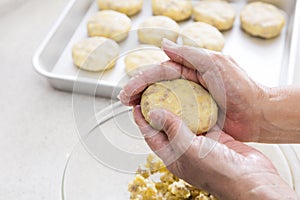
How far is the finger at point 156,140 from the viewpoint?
0.81 meters

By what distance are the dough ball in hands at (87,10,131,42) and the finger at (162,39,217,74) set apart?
0.61 m

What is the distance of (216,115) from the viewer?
0.89 metres

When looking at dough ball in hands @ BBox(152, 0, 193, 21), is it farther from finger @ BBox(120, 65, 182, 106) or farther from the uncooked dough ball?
finger @ BBox(120, 65, 182, 106)

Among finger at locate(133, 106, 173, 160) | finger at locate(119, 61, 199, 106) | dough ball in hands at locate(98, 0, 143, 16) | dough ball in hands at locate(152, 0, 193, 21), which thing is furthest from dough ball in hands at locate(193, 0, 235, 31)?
finger at locate(133, 106, 173, 160)

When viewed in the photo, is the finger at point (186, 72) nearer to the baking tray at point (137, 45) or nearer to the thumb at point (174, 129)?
the thumb at point (174, 129)

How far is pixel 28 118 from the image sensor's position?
1.30 m

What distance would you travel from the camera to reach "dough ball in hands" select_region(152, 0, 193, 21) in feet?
5.13

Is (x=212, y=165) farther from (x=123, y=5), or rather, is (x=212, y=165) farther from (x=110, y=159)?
(x=123, y=5)

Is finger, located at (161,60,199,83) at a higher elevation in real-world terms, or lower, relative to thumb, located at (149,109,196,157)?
higher

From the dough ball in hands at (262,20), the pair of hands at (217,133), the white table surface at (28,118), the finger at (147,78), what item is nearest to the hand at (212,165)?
the pair of hands at (217,133)

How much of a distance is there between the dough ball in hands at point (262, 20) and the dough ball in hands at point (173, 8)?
20cm

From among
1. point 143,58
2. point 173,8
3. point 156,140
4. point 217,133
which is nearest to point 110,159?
point 156,140

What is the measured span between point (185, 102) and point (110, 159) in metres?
0.19

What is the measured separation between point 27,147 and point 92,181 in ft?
1.10
